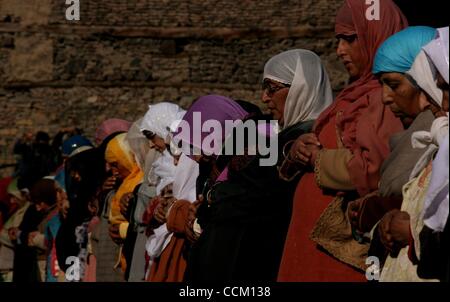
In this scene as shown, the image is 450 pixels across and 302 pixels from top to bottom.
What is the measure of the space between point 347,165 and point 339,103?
457 mm

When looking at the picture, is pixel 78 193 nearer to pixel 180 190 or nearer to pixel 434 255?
pixel 180 190

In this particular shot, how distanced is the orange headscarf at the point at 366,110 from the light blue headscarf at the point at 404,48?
0.32 metres

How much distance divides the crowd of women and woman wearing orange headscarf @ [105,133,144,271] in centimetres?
2

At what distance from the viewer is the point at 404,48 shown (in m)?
6.47

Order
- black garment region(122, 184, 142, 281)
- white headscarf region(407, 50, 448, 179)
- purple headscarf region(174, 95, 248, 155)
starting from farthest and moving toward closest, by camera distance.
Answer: black garment region(122, 184, 142, 281), purple headscarf region(174, 95, 248, 155), white headscarf region(407, 50, 448, 179)

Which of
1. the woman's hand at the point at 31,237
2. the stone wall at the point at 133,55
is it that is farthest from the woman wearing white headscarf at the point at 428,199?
the stone wall at the point at 133,55

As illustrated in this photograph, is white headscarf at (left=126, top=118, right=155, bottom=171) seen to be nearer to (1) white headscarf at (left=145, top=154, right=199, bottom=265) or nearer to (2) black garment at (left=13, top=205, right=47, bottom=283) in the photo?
(1) white headscarf at (left=145, top=154, right=199, bottom=265)

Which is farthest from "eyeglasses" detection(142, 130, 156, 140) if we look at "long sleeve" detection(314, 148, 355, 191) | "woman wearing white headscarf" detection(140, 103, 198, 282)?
"long sleeve" detection(314, 148, 355, 191)

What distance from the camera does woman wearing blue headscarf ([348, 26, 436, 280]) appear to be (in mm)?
6367

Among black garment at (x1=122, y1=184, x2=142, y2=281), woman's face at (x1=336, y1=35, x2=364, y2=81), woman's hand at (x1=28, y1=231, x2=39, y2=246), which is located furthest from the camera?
woman's hand at (x1=28, y1=231, x2=39, y2=246)

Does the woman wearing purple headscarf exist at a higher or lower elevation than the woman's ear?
lower

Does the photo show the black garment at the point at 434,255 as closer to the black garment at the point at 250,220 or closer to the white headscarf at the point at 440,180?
the white headscarf at the point at 440,180

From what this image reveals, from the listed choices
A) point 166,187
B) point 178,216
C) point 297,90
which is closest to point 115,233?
point 166,187

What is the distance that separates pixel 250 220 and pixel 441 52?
2.46 meters
